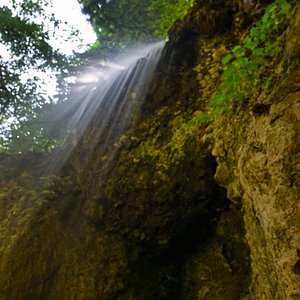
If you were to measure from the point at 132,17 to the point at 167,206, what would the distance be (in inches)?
365

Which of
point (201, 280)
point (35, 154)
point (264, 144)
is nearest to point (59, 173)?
point (35, 154)

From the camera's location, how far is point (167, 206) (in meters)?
4.84

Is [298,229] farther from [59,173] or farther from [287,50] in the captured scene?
[59,173]

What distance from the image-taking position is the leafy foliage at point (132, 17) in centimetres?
1108

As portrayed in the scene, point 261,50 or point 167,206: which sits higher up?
point 261,50

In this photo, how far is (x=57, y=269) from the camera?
218 inches

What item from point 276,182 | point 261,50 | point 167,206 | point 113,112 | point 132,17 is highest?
point 132,17

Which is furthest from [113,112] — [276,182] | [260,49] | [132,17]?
[132,17]

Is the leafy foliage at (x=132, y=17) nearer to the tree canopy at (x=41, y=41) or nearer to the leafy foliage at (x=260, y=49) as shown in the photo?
the tree canopy at (x=41, y=41)

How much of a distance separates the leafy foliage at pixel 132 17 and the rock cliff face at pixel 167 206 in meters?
5.23

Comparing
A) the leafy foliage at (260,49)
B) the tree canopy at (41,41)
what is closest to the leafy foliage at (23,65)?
the tree canopy at (41,41)

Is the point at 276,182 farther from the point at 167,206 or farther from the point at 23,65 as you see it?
the point at 23,65

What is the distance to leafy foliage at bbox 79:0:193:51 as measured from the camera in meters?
11.1

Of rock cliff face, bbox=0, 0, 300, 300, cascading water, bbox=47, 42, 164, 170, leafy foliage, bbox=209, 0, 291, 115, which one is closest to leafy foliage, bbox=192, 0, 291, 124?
leafy foliage, bbox=209, 0, 291, 115
